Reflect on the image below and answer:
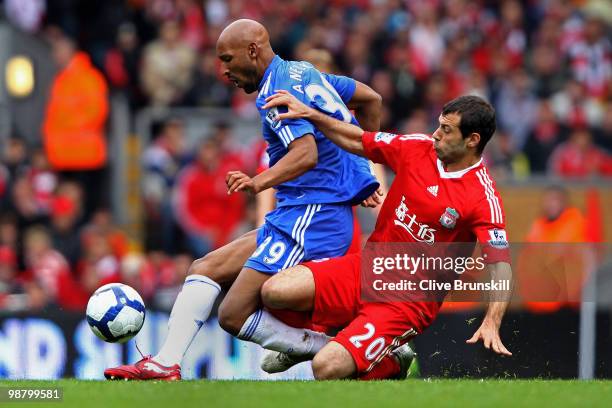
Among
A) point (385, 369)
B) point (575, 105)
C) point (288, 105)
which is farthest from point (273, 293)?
point (575, 105)

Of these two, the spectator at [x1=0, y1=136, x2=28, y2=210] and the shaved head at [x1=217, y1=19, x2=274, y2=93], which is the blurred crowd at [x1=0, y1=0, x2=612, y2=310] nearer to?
the spectator at [x1=0, y1=136, x2=28, y2=210]

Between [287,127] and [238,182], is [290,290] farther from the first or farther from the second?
[287,127]

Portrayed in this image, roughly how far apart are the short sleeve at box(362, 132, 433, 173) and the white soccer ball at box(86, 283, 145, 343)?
1688mm

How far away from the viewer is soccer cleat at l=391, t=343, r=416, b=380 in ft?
27.4

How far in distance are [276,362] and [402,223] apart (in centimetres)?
127

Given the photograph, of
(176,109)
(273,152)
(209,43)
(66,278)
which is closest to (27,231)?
(66,278)

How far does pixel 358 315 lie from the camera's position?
26.8 feet

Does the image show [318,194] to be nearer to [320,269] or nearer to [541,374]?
[320,269]

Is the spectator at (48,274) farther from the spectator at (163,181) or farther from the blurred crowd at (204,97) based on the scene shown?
the spectator at (163,181)

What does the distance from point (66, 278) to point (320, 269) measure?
5.55 metres

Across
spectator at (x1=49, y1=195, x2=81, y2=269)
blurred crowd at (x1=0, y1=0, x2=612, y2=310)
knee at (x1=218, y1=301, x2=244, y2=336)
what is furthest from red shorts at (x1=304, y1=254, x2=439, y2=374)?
spectator at (x1=49, y1=195, x2=81, y2=269)

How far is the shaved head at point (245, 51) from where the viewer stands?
26.4ft

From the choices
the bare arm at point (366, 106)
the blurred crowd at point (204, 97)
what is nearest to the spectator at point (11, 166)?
the blurred crowd at point (204, 97)

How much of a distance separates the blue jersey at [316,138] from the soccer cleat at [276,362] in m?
0.96
